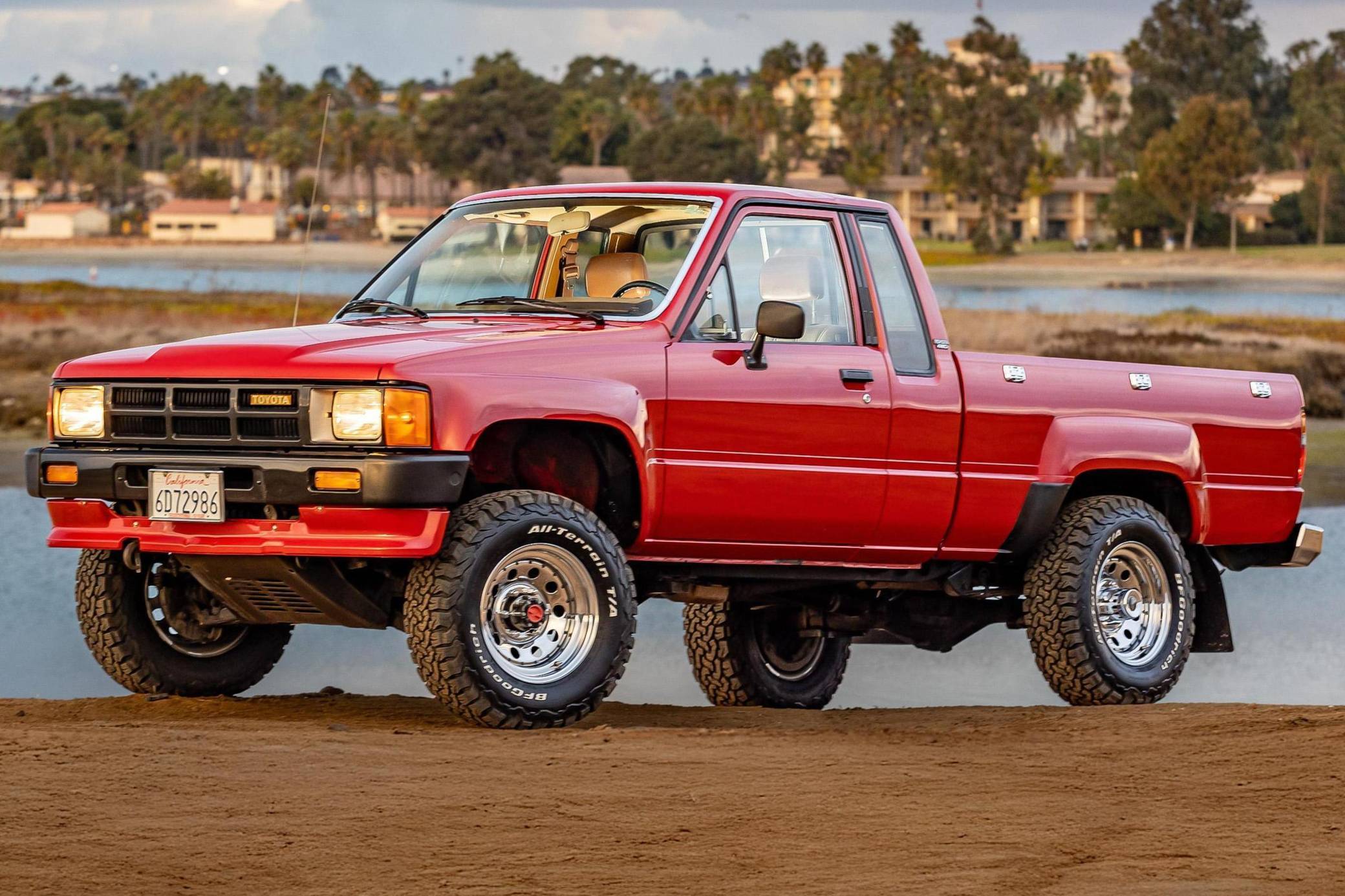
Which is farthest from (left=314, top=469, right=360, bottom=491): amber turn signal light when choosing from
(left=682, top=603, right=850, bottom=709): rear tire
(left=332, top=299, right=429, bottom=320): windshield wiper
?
(left=682, top=603, right=850, bottom=709): rear tire

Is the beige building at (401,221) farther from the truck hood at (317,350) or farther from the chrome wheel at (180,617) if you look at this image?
the truck hood at (317,350)

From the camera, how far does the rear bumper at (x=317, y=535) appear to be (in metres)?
7.66

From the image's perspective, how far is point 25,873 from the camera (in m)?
5.63

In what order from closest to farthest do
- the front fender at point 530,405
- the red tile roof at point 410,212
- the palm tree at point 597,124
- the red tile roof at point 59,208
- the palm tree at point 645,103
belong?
the front fender at point 530,405 → the red tile roof at point 410,212 → the palm tree at point 597,124 → the red tile roof at point 59,208 → the palm tree at point 645,103

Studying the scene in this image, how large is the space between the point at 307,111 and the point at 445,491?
19369 centimetres

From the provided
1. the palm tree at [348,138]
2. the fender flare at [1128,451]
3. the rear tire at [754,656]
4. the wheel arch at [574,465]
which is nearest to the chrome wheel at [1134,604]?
the fender flare at [1128,451]

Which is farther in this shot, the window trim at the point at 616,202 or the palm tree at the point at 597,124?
the palm tree at the point at 597,124

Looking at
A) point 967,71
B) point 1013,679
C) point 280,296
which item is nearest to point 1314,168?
point 967,71

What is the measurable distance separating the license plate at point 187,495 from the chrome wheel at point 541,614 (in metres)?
0.97

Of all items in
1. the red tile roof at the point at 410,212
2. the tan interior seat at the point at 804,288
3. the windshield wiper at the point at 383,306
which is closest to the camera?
the windshield wiper at the point at 383,306

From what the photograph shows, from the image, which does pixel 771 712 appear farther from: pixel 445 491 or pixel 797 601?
pixel 445 491

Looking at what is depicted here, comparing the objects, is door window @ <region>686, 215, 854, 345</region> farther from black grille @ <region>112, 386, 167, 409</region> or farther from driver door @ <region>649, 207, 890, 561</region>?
black grille @ <region>112, 386, 167, 409</region>

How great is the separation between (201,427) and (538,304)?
1456mm

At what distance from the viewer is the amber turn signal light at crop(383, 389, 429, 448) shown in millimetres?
7656
